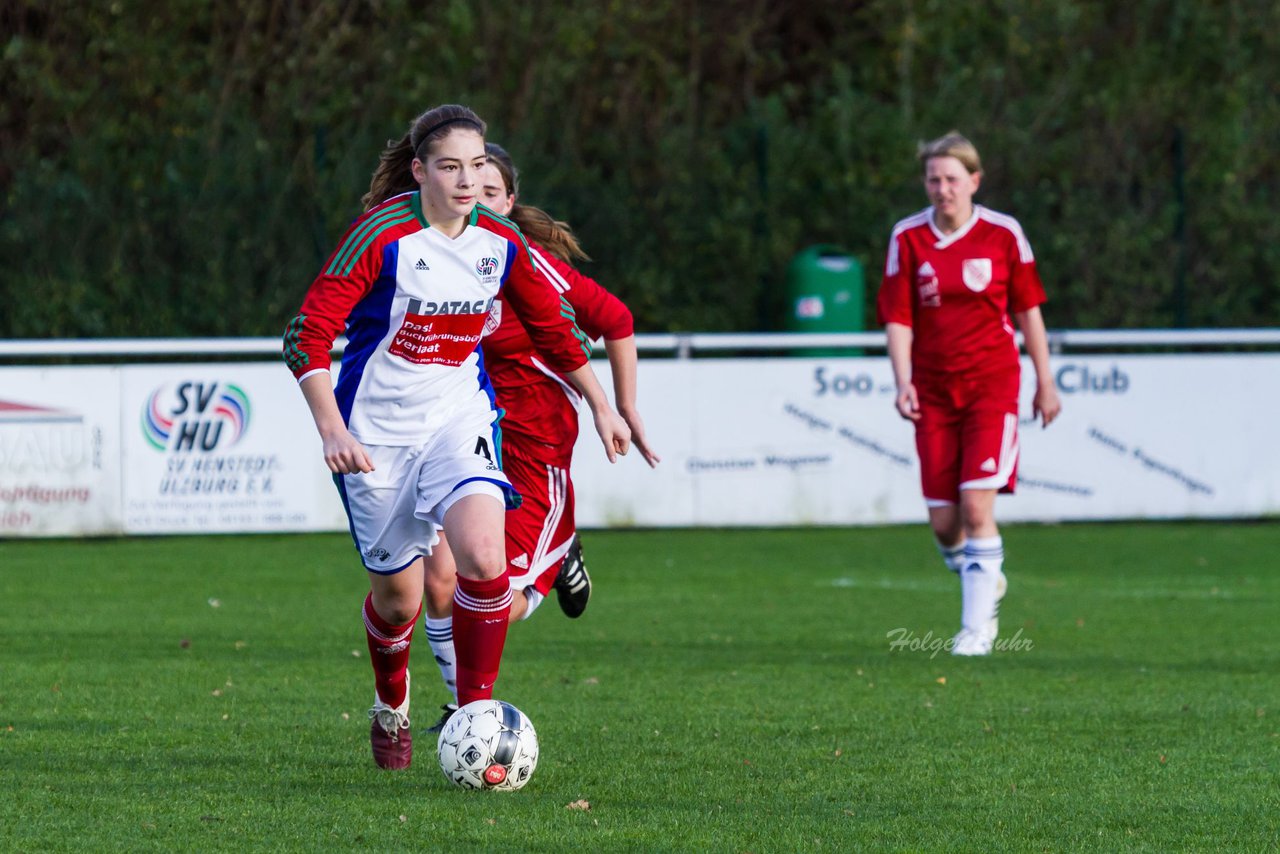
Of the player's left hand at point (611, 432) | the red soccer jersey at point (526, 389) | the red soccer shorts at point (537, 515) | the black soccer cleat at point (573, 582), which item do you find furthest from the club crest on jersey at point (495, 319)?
the black soccer cleat at point (573, 582)

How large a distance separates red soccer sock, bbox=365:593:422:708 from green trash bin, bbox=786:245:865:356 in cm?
1037

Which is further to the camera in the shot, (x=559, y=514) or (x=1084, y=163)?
(x=1084, y=163)

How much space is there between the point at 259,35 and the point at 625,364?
12576 mm

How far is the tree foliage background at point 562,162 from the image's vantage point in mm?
15305

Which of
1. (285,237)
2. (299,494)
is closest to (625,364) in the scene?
(299,494)

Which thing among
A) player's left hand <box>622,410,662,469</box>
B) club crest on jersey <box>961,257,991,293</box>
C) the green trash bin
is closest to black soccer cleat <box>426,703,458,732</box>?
player's left hand <box>622,410,662,469</box>

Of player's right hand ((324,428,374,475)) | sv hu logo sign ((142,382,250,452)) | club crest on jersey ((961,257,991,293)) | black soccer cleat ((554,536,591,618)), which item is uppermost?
club crest on jersey ((961,257,991,293))

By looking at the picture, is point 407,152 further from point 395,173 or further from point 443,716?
point 443,716

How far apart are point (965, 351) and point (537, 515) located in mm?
2337

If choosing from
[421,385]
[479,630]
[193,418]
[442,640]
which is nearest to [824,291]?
[193,418]

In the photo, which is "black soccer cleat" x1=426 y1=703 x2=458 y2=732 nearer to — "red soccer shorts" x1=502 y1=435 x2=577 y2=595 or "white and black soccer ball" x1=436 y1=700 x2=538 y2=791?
"red soccer shorts" x1=502 y1=435 x2=577 y2=595

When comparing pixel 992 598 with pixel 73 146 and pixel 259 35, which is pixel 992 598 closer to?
pixel 73 146

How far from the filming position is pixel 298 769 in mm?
5539

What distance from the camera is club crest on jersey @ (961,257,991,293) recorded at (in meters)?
8.36
